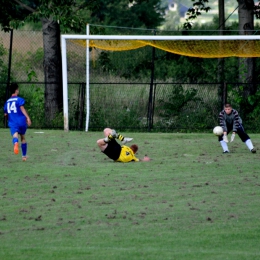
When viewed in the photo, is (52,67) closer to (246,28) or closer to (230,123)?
(246,28)

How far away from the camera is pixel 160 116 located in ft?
82.8

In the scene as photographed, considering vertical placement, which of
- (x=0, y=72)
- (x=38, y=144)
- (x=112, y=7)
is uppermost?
(x=112, y=7)

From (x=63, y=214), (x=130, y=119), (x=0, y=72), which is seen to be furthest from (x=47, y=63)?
(x=63, y=214)

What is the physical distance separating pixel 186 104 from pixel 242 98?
1795 mm

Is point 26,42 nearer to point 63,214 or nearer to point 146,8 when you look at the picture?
point 146,8

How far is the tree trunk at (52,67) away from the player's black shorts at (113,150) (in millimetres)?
10276

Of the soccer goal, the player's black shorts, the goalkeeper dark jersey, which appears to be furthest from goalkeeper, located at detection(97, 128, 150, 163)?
the soccer goal

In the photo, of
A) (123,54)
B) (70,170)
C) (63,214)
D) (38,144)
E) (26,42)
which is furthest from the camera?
(26,42)

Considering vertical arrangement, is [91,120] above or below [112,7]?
below

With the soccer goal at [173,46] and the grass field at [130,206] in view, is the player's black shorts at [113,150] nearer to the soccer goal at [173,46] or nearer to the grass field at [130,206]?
the grass field at [130,206]

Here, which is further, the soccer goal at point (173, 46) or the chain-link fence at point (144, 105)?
the chain-link fence at point (144, 105)

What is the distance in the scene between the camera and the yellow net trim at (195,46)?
2356cm

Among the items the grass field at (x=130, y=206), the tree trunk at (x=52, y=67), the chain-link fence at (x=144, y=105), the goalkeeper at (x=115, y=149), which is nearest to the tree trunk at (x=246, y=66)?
the chain-link fence at (x=144, y=105)

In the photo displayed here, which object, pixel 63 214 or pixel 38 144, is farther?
pixel 38 144
